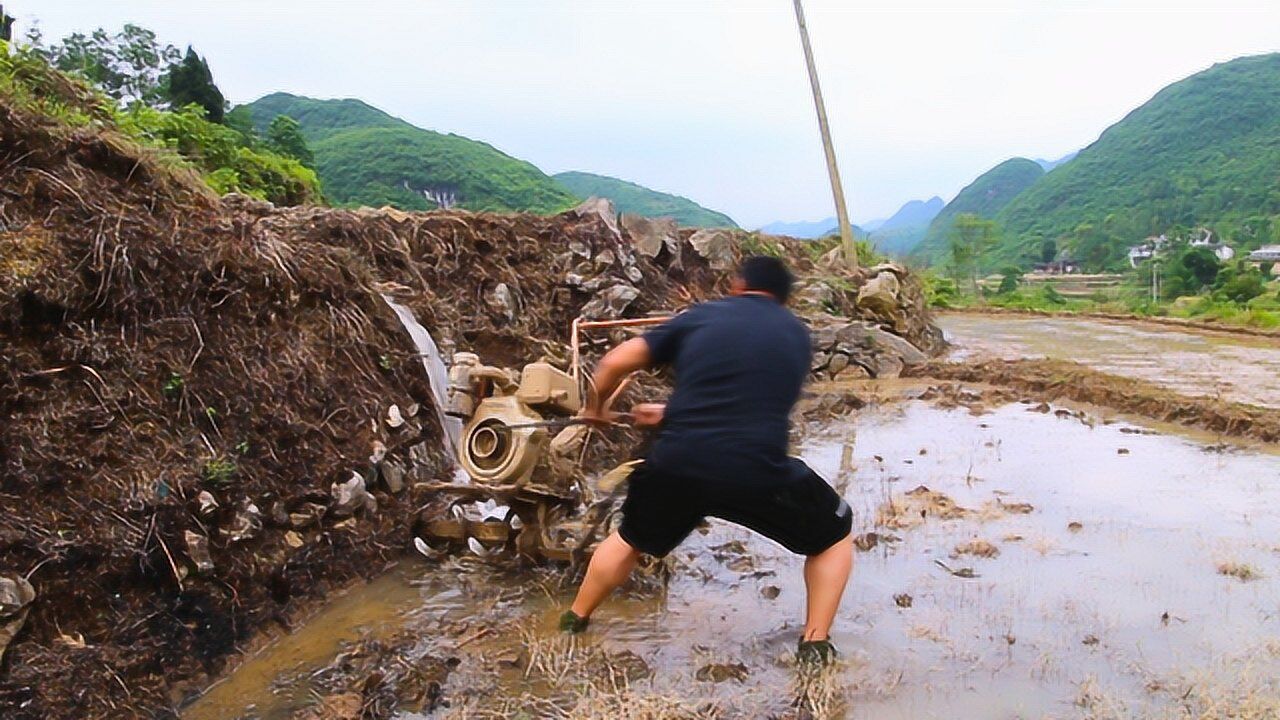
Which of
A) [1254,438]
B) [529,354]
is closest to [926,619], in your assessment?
[529,354]

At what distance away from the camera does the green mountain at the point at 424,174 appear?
1471 inches

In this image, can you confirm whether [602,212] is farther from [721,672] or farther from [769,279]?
[721,672]

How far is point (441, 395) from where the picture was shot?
19.9 ft

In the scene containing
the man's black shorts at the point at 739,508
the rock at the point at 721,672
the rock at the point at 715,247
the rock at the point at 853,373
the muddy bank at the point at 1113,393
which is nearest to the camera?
the man's black shorts at the point at 739,508

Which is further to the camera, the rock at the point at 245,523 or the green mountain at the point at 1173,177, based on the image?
the green mountain at the point at 1173,177

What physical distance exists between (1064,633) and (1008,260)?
53.3m

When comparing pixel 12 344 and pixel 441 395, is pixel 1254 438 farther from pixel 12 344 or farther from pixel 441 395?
pixel 12 344

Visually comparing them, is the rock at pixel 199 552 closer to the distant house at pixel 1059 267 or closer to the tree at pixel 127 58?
the tree at pixel 127 58

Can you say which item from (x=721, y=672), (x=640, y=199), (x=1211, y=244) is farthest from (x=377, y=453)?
(x=640, y=199)

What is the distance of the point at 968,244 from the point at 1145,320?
14.2 meters

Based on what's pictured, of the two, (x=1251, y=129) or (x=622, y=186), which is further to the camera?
(x=622, y=186)

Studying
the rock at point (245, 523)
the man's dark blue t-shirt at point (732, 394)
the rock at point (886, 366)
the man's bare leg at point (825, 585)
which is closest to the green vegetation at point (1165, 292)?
the rock at point (886, 366)

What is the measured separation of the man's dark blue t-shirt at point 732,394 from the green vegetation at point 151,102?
12.6ft

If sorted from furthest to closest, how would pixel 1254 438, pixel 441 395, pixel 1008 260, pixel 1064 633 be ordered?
pixel 1008 260 < pixel 1254 438 < pixel 441 395 < pixel 1064 633
